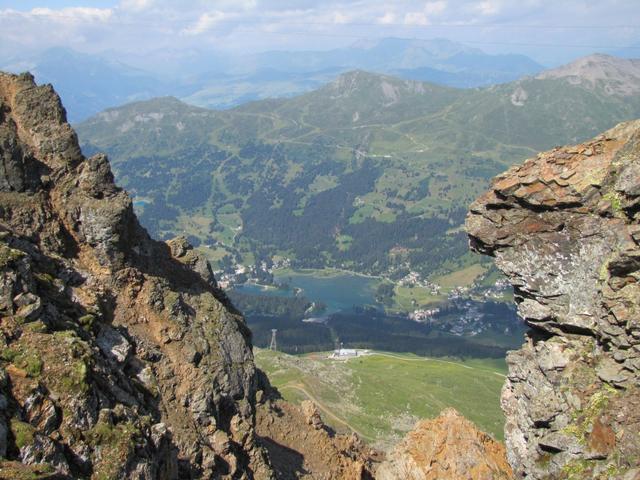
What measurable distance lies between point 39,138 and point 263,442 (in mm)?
28672

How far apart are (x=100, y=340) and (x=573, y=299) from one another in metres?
27.8

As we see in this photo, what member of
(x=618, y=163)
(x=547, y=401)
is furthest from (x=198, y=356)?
(x=618, y=163)

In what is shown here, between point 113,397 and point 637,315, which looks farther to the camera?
point 637,315

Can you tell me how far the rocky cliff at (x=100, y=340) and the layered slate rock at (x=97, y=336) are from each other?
0.07m

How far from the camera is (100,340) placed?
31484 mm

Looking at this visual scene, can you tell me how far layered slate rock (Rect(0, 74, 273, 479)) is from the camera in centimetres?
2161

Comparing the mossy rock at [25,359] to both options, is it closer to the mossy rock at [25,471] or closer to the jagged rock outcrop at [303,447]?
the mossy rock at [25,471]

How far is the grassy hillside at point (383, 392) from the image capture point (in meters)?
112

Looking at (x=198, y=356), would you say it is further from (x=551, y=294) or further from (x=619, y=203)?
(x=619, y=203)

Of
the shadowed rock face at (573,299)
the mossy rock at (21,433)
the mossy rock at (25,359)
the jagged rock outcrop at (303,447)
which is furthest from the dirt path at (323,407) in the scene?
the mossy rock at (21,433)

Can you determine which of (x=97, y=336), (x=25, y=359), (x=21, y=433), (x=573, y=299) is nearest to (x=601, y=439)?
(x=573, y=299)

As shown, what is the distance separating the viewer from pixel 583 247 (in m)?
31.6

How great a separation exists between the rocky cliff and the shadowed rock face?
18.7 meters

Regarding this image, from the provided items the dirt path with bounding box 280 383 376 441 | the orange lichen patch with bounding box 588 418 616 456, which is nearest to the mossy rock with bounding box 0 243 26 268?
the orange lichen patch with bounding box 588 418 616 456
